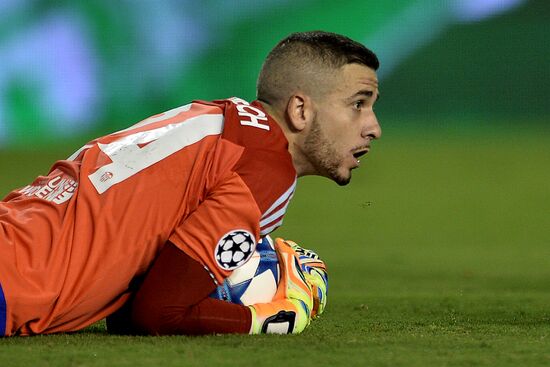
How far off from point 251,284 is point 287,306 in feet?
0.48

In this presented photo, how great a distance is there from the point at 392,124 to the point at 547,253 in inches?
132

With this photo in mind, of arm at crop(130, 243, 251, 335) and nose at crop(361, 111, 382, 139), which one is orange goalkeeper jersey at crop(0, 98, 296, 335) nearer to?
arm at crop(130, 243, 251, 335)

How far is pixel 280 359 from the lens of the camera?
218cm

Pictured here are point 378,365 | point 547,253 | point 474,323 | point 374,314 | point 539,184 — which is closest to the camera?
point 378,365

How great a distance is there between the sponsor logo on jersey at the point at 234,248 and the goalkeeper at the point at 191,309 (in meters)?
0.05

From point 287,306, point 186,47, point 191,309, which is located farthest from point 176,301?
point 186,47

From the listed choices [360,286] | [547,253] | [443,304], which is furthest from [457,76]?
[443,304]

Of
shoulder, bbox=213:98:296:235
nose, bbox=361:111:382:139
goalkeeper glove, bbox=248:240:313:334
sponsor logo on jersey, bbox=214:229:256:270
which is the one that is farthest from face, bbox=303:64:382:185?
sponsor logo on jersey, bbox=214:229:256:270

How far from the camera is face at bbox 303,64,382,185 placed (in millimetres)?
2781

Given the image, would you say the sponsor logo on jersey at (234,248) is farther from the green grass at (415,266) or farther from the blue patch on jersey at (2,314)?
the blue patch on jersey at (2,314)

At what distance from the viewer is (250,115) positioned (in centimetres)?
270

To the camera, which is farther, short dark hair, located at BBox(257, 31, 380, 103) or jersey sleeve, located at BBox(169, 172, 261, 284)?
short dark hair, located at BBox(257, 31, 380, 103)

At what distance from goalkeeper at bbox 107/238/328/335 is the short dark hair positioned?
539 millimetres

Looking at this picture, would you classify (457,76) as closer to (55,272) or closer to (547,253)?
(547,253)
